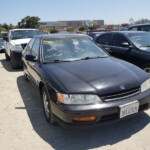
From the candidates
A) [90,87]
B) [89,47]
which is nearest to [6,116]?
[90,87]

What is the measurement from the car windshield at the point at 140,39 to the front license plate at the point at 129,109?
294 cm

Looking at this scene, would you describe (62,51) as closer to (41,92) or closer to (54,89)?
(41,92)

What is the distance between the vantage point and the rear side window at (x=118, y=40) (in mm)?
5549

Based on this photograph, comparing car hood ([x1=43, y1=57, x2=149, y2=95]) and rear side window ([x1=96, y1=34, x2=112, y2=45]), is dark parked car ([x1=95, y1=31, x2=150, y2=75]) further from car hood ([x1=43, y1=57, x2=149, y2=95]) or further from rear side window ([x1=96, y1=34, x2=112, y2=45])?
car hood ([x1=43, y1=57, x2=149, y2=95])

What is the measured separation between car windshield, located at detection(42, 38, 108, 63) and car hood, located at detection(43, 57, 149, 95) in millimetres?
260

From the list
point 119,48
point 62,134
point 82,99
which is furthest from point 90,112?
point 119,48

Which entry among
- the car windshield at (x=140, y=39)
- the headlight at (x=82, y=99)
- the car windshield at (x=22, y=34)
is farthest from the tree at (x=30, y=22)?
the headlight at (x=82, y=99)

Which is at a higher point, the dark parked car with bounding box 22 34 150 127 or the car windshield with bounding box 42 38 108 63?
the car windshield with bounding box 42 38 108 63

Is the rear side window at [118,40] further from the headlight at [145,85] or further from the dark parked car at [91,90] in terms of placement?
the headlight at [145,85]

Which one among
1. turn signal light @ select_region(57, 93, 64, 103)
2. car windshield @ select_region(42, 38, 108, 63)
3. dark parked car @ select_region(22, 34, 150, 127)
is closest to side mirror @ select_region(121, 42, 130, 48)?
car windshield @ select_region(42, 38, 108, 63)

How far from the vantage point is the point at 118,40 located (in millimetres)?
5773

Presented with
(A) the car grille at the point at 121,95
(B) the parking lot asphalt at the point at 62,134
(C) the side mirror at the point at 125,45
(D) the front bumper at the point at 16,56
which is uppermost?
(C) the side mirror at the point at 125,45

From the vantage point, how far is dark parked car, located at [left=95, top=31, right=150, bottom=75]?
4831mm

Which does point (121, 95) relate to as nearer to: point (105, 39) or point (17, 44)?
point (105, 39)
